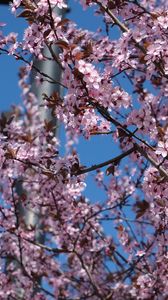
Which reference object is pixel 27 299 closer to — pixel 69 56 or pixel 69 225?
pixel 69 225

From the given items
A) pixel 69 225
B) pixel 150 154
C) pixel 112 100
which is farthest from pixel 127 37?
pixel 69 225

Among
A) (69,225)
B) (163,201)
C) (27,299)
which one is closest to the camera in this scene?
(163,201)

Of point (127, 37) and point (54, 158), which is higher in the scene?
point (127, 37)

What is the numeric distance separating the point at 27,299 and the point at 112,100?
3124 millimetres

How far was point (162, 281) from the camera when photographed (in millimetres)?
4574

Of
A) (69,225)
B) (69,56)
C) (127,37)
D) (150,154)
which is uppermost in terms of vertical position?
(69,225)

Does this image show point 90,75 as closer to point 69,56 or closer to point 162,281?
point 69,56

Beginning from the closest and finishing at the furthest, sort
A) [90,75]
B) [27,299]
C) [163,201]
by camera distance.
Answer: [90,75]
[163,201]
[27,299]

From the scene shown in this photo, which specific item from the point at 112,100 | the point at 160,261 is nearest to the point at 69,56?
the point at 112,100

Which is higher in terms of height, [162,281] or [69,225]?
[69,225]

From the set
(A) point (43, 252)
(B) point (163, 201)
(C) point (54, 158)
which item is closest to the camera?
(B) point (163, 201)

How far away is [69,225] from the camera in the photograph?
5934 millimetres

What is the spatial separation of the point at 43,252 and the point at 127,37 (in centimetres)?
398

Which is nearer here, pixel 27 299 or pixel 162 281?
pixel 162 281
